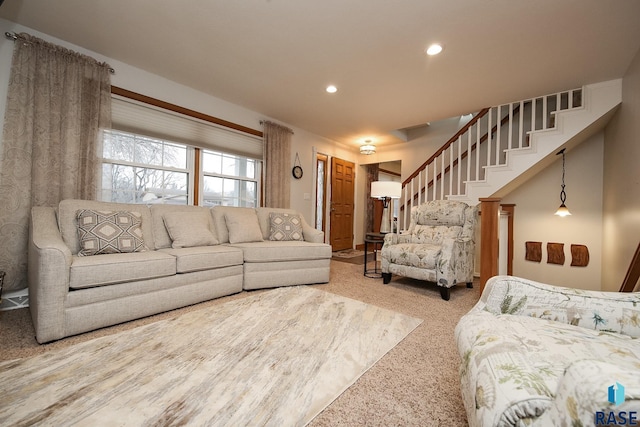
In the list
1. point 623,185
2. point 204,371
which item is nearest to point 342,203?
point 623,185

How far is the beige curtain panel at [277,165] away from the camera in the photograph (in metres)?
4.16

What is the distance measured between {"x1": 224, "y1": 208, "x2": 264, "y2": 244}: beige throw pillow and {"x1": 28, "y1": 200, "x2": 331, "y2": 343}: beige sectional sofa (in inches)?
0.5

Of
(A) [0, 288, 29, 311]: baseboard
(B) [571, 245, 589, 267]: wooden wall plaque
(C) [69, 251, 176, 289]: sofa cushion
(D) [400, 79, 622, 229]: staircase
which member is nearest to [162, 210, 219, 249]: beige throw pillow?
(C) [69, 251, 176, 289]: sofa cushion

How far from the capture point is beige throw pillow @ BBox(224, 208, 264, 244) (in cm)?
307

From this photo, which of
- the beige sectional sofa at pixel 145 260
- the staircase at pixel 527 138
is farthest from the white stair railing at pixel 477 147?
the beige sectional sofa at pixel 145 260

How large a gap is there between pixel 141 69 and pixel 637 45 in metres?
4.80

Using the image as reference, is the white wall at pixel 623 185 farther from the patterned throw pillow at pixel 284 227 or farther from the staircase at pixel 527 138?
the patterned throw pillow at pixel 284 227

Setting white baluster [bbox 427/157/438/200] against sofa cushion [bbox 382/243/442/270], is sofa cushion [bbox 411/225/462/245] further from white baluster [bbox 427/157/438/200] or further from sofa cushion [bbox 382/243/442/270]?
white baluster [bbox 427/157/438/200]

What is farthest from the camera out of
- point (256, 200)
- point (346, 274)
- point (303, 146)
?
point (303, 146)

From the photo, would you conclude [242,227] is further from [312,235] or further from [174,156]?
→ [174,156]

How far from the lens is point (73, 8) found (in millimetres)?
2047

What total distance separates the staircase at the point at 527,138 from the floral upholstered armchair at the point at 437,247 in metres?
0.44

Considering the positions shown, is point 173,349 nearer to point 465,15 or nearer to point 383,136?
point 465,15

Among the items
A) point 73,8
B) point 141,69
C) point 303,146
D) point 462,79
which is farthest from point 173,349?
point 303,146
